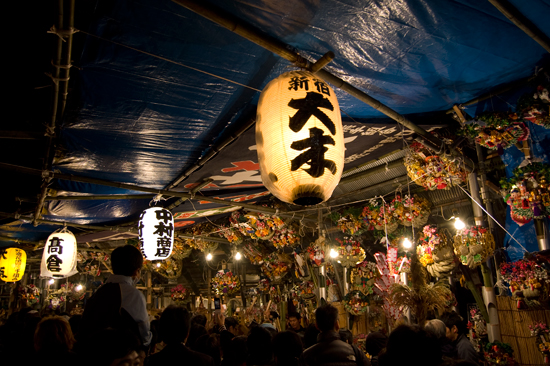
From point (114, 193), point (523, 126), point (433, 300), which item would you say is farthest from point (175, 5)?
A: point (433, 300)

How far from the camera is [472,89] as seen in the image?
15.3 feet

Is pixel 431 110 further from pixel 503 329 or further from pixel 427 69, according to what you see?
pixel 503 329

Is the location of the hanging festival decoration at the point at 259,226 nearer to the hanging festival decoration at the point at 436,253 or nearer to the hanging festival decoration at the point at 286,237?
the hanging festival decoration at the point at 286,237

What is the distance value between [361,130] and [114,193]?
586 cm

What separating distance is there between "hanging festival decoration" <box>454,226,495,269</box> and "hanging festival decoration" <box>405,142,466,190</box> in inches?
38.9

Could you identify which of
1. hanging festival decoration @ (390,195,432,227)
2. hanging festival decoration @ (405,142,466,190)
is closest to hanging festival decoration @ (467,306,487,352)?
hanging festival decoration @ (390,195,432,227)

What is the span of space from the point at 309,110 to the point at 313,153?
0.44 meters

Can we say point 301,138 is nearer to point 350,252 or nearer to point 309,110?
point 309,110

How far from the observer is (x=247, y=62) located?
379 cm

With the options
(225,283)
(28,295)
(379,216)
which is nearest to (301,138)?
(379,216)

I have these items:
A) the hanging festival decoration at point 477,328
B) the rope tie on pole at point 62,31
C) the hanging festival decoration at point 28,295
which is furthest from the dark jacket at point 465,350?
the hanging festival decoration at point 28,295

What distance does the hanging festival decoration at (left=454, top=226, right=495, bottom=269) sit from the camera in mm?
5789

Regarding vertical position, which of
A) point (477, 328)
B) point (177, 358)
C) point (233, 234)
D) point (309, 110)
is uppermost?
point (309, 110)

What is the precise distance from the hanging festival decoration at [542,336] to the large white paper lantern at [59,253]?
34.8 ft
